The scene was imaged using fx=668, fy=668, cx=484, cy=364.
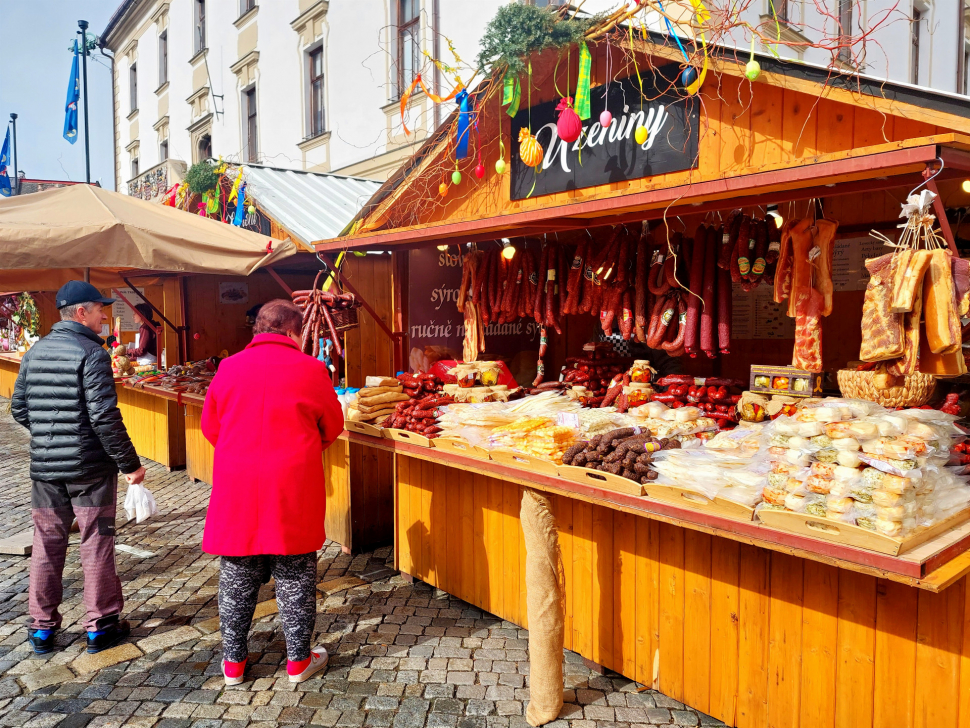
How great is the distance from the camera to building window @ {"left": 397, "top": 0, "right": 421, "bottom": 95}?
1317 cm

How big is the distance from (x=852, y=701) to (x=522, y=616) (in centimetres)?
200

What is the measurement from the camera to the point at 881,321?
2.76 m

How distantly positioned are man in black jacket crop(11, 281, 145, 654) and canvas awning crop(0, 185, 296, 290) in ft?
4.24

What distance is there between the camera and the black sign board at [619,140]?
423 centimetres

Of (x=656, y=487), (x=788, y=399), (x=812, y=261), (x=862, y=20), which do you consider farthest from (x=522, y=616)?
(x=862, y=20)

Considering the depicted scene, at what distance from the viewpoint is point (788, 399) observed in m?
3.77

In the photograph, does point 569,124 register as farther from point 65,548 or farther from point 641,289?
point 65,548

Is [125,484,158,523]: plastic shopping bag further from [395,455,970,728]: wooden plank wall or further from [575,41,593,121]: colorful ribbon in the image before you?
[575,41,593,121]: colorful ribbon

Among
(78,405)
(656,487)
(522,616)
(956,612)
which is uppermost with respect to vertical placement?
(78,405)

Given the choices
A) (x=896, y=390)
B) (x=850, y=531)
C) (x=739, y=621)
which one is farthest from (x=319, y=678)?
(x=896, y=390)

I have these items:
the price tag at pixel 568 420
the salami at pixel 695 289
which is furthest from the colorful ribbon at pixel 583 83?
the price tag at pixel 568 420

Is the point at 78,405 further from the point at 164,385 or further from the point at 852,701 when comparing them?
the point at 164,385

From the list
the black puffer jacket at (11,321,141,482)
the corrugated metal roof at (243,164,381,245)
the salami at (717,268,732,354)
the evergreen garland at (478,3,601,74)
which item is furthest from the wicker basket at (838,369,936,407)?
the corrugated metal roof at (243,164,381,245)

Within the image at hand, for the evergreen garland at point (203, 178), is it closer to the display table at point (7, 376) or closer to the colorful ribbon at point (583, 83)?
the colorful ribbon at point (583, 83)
